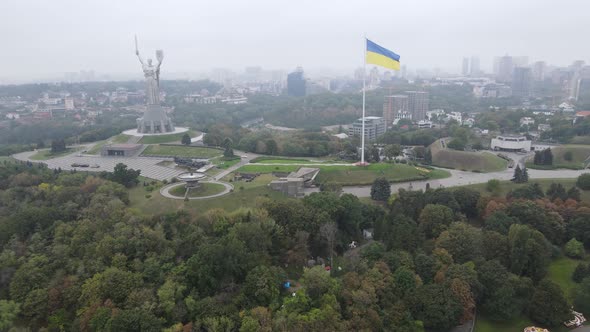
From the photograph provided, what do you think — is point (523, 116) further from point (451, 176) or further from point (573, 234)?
point (573, 234)

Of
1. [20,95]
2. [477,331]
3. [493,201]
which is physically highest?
[20,95]

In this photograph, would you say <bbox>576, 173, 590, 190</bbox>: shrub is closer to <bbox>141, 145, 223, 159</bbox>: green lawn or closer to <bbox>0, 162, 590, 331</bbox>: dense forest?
<bbox>0, 162, 590, 331</bbox>: dense forest

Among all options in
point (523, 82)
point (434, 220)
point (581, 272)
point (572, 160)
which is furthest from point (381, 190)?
point (523, 82)

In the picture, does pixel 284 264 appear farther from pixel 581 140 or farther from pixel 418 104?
pixel 418 104

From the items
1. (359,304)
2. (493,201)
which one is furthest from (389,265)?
(493,201)

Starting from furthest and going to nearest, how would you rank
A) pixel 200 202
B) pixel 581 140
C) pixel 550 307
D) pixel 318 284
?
pixel 581 140, pixel 200 202, pixel 318 284, pixel 550 307

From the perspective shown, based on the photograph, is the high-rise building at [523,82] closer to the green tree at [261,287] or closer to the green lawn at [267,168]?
the green lawn at [267,168]

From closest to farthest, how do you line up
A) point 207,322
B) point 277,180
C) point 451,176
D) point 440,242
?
point 207,322 → point 440,242 → point 277,180 → point 451,176
